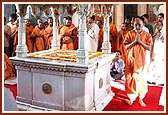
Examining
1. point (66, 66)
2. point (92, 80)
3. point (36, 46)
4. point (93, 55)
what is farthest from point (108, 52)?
point (36, 46)

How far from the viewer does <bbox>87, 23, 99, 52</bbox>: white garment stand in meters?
6.38

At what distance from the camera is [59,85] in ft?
13.9

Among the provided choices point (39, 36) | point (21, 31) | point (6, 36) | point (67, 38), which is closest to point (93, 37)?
point (67, 38)

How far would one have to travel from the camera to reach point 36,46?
6.42 meters

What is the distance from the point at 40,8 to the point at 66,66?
3.65 feet

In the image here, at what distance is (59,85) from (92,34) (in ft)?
7.73

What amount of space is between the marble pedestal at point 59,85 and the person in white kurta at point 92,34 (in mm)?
1689

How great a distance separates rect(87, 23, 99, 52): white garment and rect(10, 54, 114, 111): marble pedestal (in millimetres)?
1686

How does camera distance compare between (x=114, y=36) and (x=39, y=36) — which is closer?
(x=39, y=36)

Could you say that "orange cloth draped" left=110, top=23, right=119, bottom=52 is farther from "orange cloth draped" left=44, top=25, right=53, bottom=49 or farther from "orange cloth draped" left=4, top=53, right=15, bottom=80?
"orange cloth draped" left=4, top=53, right=15, bottom=80

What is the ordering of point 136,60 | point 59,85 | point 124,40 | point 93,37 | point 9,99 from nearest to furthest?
1. point 9,99
2. point 59,85
3. point 136,60
4. point 124,40
5. point 93,37

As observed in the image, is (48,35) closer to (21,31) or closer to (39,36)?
(39,36)

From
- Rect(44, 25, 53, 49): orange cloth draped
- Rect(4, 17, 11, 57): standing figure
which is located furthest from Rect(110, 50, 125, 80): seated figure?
Rect(4, 17, 11, 57): standing figure

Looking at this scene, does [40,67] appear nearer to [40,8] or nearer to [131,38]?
[40,8]
